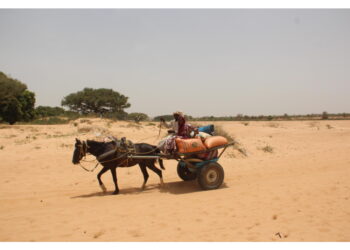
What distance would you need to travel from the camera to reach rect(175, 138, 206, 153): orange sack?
8555 millimetres

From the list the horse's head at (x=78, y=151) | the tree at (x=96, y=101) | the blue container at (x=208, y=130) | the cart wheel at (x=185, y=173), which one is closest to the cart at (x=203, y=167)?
the blue container at (x=208, y=130)

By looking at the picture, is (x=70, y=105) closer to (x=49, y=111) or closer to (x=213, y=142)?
(x=49, y=111)

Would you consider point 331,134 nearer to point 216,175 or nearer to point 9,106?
point 216,175

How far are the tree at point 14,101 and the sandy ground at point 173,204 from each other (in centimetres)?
2736

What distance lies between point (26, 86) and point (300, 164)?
39.4 m

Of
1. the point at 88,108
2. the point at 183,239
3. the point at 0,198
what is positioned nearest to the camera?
the point at 183,239

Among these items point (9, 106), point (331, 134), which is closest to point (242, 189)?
point (331, 134)

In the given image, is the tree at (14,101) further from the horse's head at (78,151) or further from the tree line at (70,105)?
the horse's head at (78,151)

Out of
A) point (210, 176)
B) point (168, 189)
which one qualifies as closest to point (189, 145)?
point (210, 176)

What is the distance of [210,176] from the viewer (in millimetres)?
9055

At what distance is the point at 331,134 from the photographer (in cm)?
2670

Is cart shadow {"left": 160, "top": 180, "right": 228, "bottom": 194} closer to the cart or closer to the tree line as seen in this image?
the cart

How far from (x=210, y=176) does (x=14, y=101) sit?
3713 centimetres

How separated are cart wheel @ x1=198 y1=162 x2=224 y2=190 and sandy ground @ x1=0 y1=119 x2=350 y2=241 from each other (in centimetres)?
32
